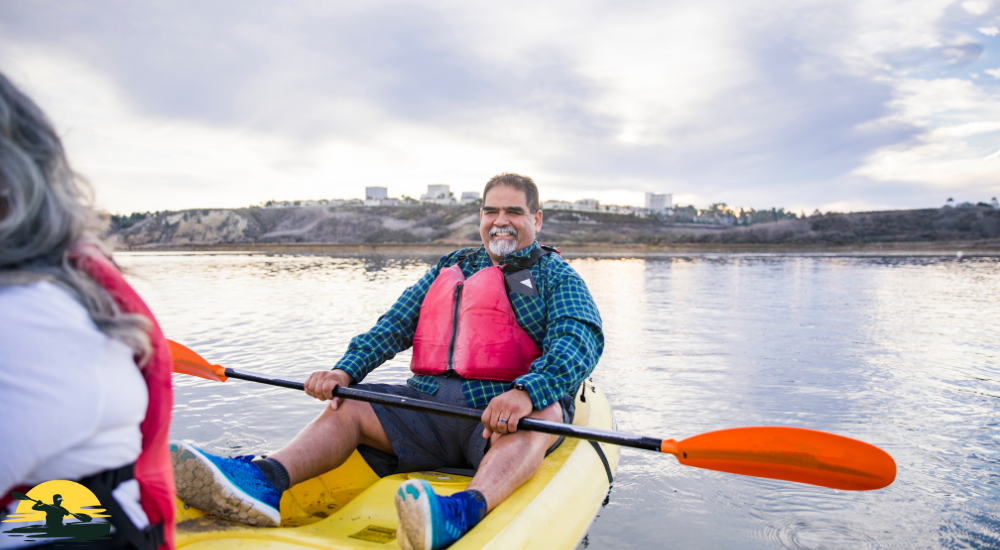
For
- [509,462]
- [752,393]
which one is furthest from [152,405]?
[752,393]

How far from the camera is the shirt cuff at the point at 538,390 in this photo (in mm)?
2471

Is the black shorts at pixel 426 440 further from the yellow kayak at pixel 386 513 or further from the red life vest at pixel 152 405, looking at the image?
the red life vest at pixel 152 405

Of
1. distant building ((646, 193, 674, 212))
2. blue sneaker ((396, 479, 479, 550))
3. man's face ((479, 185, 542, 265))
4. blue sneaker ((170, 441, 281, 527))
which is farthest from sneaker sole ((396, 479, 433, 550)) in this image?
distant building ((646, 193, 674, 212))

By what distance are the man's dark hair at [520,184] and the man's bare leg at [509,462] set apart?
4.09 ft

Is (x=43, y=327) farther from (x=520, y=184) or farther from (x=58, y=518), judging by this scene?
(x=520, y=184)

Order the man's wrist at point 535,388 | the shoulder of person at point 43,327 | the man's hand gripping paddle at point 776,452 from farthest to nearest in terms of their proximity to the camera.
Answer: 1. the man's wrist at point 535,388
2. the man's hand gripping paddle at point 776,452
3. the shoulder of person at point 43,327

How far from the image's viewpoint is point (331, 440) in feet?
8.23

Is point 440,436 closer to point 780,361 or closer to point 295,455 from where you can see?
point 295,455

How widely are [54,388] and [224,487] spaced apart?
120 centimetres

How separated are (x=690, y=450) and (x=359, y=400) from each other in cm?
152

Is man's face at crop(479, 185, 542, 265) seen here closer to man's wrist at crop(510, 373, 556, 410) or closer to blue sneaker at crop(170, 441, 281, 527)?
man's wrist at crop(510, 373, 556, 410)

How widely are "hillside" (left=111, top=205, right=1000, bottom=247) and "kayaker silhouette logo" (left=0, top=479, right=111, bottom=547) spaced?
39778 millimetres

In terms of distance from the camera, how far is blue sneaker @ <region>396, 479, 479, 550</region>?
5.78 ft

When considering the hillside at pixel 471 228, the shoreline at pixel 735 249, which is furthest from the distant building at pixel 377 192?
the shoreline at pixel 735 249
